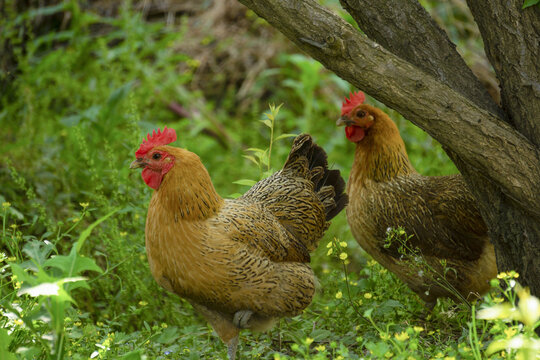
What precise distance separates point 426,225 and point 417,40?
1.19 m

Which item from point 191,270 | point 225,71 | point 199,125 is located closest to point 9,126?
point 199,125

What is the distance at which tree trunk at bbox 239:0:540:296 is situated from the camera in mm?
2646

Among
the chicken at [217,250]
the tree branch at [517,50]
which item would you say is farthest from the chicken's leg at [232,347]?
the tree branch at [517,50]

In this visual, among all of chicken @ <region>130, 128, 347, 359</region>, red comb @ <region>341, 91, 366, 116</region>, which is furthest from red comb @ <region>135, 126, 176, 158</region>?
red comb @ <region>341, 91, 366, 116</region>

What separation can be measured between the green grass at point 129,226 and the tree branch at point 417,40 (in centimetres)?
103

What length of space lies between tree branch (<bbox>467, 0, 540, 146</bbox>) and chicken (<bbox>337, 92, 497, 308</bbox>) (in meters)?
0.87

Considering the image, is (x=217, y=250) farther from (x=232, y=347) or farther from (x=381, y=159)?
(x=381, y=159)

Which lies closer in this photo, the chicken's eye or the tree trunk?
the tree trunk

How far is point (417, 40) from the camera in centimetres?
286

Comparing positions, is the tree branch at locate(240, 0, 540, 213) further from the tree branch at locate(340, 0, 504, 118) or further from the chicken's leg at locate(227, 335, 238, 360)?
the chicken's leg at locate(227, 335, 238, 360)

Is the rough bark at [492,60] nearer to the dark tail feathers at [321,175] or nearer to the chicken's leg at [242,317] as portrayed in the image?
the dark tail feathers at [321,175]

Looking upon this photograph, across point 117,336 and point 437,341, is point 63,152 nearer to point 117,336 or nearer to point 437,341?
point 117,336

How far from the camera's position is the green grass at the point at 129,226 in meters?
2.58

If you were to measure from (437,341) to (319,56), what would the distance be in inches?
61.3
